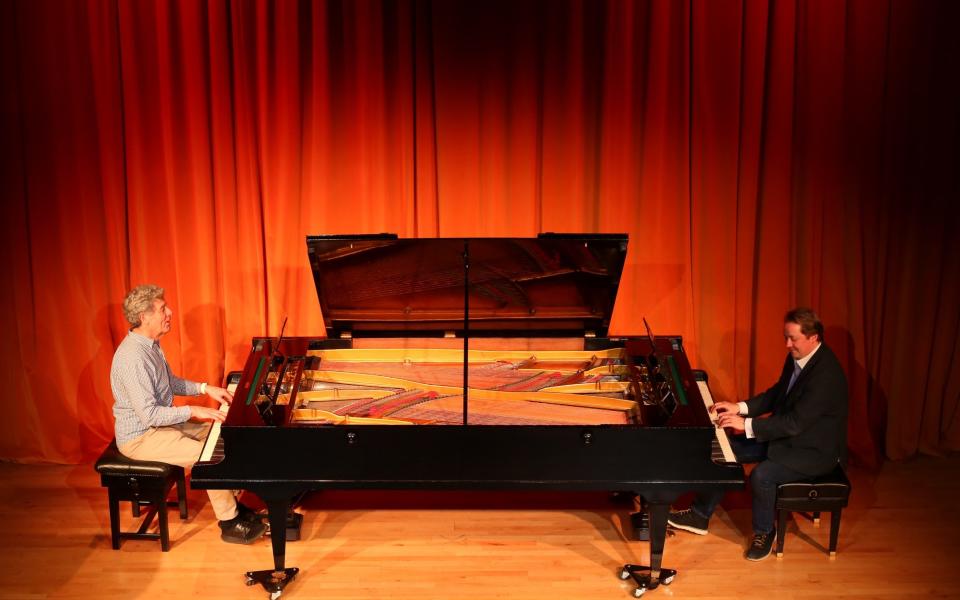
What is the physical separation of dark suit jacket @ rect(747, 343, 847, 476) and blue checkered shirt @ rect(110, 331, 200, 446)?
8.06 ft

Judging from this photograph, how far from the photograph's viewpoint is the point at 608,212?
14.4 ft

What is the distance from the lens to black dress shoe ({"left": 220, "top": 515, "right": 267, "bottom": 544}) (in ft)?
12.6

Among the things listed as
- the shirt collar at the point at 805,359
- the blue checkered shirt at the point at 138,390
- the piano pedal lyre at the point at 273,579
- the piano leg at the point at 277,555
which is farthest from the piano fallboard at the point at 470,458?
the shirt collar at the point at 805,359

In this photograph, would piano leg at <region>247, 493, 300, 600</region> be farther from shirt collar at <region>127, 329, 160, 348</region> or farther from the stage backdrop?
the stage backdrop

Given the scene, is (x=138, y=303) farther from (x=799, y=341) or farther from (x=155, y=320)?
(x=799, y=341)

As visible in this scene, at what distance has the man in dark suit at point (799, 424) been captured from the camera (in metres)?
3.57

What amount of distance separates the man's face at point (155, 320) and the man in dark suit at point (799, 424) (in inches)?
92.6

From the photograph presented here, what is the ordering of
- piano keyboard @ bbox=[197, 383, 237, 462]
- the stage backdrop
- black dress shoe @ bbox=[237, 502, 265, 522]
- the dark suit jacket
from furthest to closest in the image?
the stage backdrop < black dress shoe @ bbox=[237, 502, 265, 522] < the dark suit jacket < piano keyboard @ bbox=[197, 383, 237, 462]

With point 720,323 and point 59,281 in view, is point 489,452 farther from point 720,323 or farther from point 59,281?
point 59,281

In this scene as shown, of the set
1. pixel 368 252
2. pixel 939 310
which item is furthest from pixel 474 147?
pixel 939 310

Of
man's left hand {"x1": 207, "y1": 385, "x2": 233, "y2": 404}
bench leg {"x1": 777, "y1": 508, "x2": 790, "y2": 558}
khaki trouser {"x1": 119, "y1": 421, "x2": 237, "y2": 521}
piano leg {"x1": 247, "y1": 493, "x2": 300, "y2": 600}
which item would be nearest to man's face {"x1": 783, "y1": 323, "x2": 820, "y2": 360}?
bench leg {"x1": 777, "y1": 508, "x2": 790, "y2": 558}

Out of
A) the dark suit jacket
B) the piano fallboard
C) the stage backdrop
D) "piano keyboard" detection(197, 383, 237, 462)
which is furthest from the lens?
the stage backdrop

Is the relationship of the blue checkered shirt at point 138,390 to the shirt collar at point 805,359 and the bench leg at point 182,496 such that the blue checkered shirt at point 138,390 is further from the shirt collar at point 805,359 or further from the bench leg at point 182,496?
the shirt collar at point 805,359

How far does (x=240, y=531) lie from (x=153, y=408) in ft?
2.19
